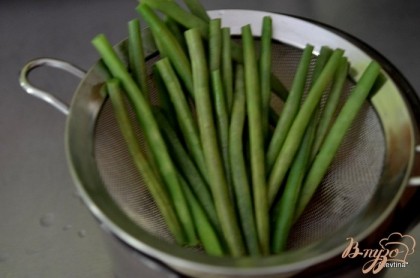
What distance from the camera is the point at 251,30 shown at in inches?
32.7

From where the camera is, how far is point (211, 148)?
69 cm

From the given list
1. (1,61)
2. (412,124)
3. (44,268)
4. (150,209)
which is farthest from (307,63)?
(1,61)

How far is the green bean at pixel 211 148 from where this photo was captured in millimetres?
655

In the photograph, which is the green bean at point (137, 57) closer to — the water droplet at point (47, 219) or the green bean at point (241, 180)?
the green bean at point (241, 180)

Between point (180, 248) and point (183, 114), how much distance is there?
22cm

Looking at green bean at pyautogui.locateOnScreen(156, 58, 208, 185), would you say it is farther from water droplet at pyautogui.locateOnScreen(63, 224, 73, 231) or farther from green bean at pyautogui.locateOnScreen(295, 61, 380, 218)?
water droplet at pyautogui.locateOnScreen(63, 224, 73, 231)

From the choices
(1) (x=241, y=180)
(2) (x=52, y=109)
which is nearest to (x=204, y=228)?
(1) (x=241, y=180)

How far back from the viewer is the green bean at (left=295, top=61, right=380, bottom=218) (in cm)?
72

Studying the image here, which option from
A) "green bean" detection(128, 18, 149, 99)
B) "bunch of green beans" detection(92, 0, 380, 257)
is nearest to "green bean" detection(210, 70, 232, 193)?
"bunch of green beans" detection(92, 0, 380, 257)

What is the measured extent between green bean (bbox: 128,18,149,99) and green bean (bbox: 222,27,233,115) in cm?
12

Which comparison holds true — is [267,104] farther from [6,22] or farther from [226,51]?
[6,22]

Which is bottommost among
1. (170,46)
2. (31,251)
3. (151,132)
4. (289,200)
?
(31,251)

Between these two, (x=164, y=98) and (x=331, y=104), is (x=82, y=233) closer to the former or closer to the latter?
(x=164, y=98)

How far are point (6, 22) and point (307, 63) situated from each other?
0.79m
